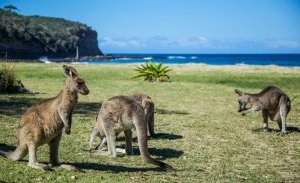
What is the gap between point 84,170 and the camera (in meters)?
7.78

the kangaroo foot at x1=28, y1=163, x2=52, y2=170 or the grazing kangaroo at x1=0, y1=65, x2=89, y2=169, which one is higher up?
the grazing kangaroo at x1=0, y1=65, x2=89, y2=169

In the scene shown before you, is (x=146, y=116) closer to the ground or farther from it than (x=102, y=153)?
farther from it

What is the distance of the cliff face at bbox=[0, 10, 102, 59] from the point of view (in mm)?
98938

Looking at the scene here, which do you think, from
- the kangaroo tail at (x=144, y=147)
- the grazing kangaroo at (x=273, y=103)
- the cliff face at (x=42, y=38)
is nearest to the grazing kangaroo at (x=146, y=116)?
the kangaroo tail at (x=144, y=147)

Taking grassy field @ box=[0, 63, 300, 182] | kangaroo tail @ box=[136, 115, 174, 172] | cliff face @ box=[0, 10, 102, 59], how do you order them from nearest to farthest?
kangaroo tail @ box=[136, 115, 174, 172] → grassy field @ box=[0, 63, 300, 182] → cliff face @ box=[0, 10, 102, 59]

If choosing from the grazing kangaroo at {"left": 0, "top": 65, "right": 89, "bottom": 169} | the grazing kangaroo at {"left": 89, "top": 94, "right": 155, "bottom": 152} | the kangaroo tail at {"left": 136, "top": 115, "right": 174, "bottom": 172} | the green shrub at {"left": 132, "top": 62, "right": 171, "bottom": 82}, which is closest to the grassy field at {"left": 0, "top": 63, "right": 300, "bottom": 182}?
the kangaroo tail at {"left": 136, "top": 115, "right": 174, "bottom": 172}

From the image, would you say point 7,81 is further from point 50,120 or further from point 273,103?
point 50,120

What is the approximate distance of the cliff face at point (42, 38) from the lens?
9894cm

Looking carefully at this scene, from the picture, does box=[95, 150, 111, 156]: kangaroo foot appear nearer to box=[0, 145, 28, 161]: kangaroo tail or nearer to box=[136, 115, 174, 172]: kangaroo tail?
box=[136, 115, 174, 172]: kangaroo tail

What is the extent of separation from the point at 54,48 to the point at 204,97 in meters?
100

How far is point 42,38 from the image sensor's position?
11350cm

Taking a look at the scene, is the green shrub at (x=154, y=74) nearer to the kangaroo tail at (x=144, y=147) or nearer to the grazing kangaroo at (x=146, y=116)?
the grazing kangaroo at (x=146, y=116)

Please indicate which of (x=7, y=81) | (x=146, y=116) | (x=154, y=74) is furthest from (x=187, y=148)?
(x=154, y=74)

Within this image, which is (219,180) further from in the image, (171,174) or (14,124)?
(14,124)
